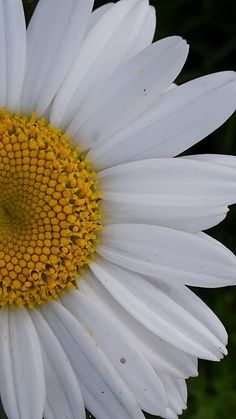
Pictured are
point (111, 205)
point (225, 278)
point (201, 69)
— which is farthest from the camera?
point (201, 69)

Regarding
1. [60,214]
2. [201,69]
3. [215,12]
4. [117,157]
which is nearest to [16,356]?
[60,214]

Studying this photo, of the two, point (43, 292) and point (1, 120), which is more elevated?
point (1, 120)

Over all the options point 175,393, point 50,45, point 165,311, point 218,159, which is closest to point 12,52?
point 50,45

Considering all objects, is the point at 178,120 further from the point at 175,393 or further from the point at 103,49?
the point at 175,393

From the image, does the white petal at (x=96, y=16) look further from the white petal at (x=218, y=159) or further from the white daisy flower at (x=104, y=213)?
the white petal at (x=218, y=159)

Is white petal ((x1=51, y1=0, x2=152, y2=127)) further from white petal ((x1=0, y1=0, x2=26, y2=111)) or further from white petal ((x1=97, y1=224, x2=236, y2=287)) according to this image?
white petal ((x1=97, y1=224, x2=236, y2=287))

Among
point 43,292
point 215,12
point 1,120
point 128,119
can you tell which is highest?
point 215,12

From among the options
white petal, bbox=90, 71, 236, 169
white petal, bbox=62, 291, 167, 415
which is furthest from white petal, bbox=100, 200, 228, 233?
white petal, bbox=62, 291, 167, 415

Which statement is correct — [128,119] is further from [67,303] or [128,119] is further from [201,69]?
[201,69]
